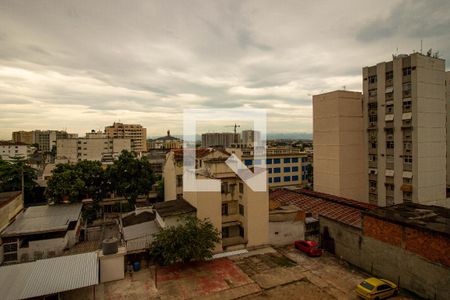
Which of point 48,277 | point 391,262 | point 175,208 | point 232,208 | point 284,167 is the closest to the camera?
point 48,277

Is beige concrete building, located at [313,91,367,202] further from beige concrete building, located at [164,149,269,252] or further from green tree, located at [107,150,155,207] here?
green tree, located at [107,150,155,207]

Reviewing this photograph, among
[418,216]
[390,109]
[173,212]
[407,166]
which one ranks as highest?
[390,109]

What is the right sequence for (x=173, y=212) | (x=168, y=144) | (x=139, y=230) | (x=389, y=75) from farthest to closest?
(x=168, y=144)
(x=389, y=75)
(x=139, y=230)
(x=173, y=212)

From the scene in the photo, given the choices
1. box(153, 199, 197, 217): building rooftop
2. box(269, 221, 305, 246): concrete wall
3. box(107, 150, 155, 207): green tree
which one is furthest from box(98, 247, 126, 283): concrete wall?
box(107, 150, 155, 207): green tree

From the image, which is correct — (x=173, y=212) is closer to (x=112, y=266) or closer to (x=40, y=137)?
(x=112, y=266)

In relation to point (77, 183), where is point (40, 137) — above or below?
above

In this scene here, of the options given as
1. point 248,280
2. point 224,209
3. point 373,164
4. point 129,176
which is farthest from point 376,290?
point 129,176

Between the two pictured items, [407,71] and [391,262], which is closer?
[391,262]

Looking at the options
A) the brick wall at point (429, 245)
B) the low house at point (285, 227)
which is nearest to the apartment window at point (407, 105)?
the low house at point (285, 227)

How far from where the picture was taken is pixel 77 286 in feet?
43.5

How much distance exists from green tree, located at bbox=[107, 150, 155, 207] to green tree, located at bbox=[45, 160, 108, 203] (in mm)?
1301

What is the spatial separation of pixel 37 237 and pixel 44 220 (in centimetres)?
275

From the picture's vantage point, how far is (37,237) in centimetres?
1886

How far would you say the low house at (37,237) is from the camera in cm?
1825
